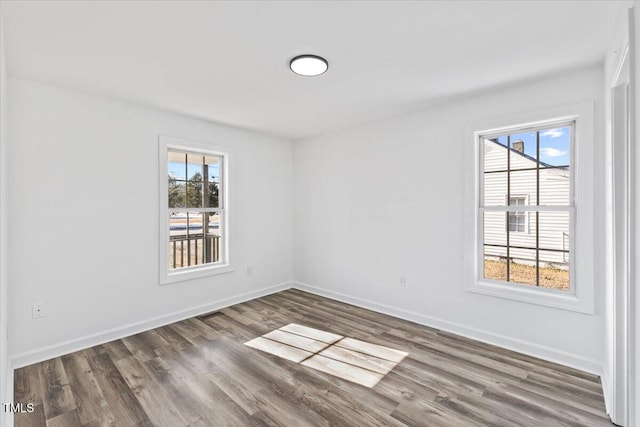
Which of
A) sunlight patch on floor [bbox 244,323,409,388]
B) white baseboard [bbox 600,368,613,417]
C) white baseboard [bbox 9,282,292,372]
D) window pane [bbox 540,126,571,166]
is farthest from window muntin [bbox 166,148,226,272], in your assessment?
white baseboard [bbox 600,368,613,417]

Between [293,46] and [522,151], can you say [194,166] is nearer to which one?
[293,46]

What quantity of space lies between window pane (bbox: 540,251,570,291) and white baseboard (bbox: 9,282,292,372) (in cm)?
350

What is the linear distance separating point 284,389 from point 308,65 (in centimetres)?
246

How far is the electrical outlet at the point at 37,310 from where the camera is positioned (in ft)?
8.80

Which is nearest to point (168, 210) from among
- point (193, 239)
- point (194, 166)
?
point (193, 239)

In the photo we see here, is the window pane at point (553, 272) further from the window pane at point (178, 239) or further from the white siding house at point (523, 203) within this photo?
the window pane at point (178, 239)

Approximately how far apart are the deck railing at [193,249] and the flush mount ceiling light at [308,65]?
8.44 ft

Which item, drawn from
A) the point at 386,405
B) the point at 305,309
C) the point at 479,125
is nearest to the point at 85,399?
the point at 386,405

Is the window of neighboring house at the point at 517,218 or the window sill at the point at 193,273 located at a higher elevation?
the window of neighboring house at the point at 517,218

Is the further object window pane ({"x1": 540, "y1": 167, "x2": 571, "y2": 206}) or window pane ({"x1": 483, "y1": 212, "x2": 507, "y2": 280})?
window pane ({"x1": 483, "y1": 212, "x2": 507, "y2": 280})

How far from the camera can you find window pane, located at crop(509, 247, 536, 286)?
9.59 ft

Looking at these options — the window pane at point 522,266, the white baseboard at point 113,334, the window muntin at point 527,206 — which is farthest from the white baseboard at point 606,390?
the white baseboard at point 113,334

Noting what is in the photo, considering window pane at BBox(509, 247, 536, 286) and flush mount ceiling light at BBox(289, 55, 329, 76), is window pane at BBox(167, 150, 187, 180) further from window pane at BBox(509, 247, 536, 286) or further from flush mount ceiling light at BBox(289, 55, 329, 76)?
window pane at BBox(509, 247, 536, 286)

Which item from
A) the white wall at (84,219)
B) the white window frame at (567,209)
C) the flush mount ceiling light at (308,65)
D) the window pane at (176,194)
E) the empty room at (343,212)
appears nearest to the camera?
the empty room at (343,212)
